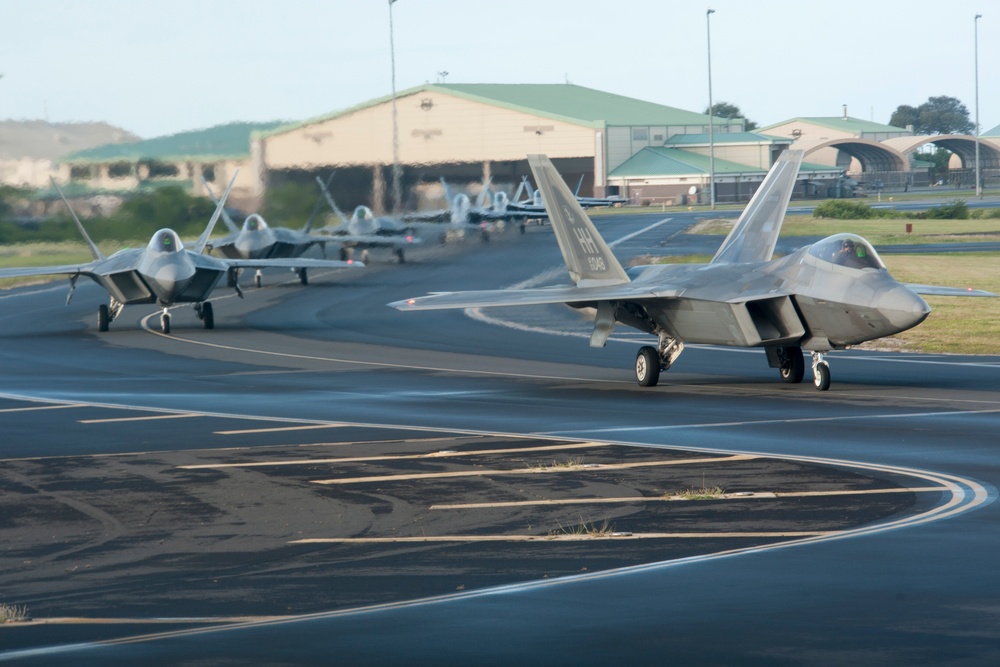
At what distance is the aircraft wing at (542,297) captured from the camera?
22422mm

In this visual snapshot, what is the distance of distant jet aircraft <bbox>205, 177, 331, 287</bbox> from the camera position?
48.9 m

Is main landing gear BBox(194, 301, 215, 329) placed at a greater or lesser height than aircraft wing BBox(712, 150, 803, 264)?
lesser

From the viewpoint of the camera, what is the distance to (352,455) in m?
16.1

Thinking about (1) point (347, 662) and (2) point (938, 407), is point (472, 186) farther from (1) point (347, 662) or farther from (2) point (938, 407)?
(1) point (347, 662)

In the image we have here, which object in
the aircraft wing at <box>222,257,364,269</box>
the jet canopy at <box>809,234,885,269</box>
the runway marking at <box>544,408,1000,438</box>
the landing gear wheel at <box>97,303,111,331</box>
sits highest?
the jet canopy at <box>809,234,885,269</box>

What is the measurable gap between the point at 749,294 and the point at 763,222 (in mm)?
3770

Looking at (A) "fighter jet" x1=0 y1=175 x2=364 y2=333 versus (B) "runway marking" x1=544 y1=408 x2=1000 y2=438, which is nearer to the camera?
(B) "runway marking" x1=544 y1=408 x2=1000 y2=438

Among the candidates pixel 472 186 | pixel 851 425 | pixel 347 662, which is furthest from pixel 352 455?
pixel 472 186

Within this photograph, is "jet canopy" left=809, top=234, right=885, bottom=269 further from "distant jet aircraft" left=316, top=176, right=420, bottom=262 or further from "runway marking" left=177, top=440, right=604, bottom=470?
"distant jet aircraft" left=316, top=176, right=420, bottom=262

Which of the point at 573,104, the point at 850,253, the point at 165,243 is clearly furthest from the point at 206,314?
the point at 573,104

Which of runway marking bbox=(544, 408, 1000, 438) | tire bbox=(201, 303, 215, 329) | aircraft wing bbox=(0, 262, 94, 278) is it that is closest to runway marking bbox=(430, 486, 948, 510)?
runway marking bbox=(544, 408, 1000, 438)

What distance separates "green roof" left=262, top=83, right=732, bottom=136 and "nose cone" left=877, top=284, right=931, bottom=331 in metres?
49.0

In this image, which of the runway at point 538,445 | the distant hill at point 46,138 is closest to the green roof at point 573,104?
the distant hill at point 46,138

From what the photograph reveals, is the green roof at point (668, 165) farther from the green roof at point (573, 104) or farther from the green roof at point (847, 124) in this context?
the green roof at point (847, 124)
